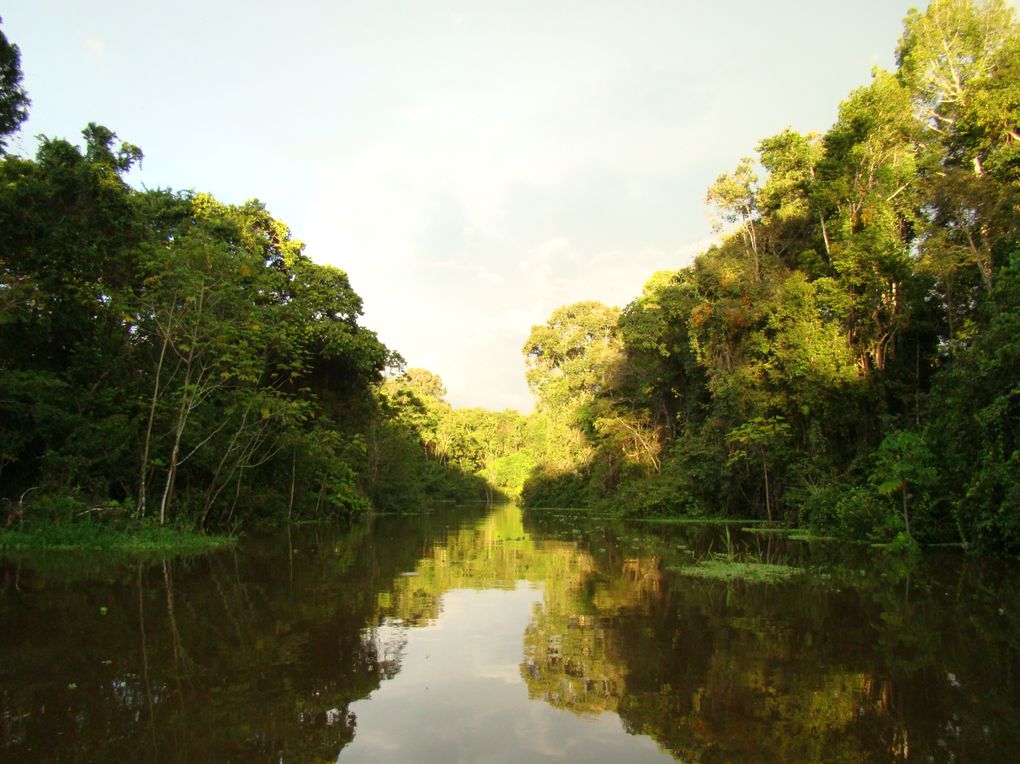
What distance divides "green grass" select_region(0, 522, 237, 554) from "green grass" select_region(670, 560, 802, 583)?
28.1 feet

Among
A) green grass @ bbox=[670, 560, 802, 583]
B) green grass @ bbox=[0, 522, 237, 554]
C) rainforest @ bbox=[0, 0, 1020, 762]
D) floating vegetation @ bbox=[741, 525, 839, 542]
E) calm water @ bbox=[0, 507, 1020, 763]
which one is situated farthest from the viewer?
floating vegetation @ bbox=[741, 525, 839, 542]

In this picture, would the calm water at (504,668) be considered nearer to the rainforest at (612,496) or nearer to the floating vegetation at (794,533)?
the rainforest at (612,496)

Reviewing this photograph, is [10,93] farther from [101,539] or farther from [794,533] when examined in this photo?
[794,533]

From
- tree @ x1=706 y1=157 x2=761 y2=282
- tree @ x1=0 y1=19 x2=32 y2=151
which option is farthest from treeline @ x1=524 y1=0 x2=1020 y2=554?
tree @ x1=0 y1=19 x2=32 y2=151

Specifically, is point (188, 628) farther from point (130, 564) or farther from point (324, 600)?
point (130, 564)

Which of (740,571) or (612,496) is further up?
(612,496)

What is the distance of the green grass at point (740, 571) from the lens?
9.38 metres

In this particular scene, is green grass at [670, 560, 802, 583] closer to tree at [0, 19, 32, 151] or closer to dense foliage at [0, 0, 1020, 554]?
dense foliage at [0, 0, 1020, 554]

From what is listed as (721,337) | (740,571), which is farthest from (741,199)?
(740,571)

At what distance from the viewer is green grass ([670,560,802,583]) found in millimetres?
9375

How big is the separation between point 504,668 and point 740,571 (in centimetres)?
574

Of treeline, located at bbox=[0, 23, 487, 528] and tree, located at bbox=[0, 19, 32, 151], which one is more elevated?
tree, located at bbox=[0, 19, 32, 151]

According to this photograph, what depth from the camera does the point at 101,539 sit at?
1228 centimetres

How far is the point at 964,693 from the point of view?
4.35m
